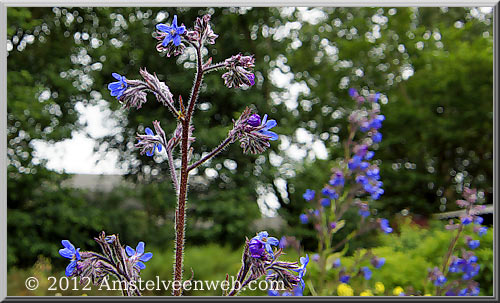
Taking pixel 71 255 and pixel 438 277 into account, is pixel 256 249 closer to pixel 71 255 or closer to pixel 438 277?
pixel 71 255

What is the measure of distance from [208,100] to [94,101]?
218cm

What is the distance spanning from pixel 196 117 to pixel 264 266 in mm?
8679

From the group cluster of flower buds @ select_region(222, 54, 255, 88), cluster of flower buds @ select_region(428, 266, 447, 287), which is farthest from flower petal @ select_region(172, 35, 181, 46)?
cluster of flower buds @ select_region(428, 266, 447, 287)

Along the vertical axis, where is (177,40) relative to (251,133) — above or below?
above

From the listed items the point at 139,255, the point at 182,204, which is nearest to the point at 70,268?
the point at 139,255

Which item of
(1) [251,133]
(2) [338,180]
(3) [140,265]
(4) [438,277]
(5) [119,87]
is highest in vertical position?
(5) [119,87]

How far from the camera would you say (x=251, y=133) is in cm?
116

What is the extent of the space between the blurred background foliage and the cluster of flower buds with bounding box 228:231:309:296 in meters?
7.58

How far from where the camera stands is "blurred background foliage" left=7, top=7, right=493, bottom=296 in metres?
8.77

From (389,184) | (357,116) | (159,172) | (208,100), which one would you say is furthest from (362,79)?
(357,116)

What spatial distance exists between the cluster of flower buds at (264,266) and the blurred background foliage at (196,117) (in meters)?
7.58

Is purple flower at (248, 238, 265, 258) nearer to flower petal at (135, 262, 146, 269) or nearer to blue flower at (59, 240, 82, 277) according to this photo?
flower petal at (135, 262, 146, 269)

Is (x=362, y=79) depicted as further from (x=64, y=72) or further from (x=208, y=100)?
(x=64, y=72)

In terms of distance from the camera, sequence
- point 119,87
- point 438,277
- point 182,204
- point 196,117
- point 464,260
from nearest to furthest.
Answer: point 182,204, point 119,87, point 438,277, point 464,260, point 196,117
